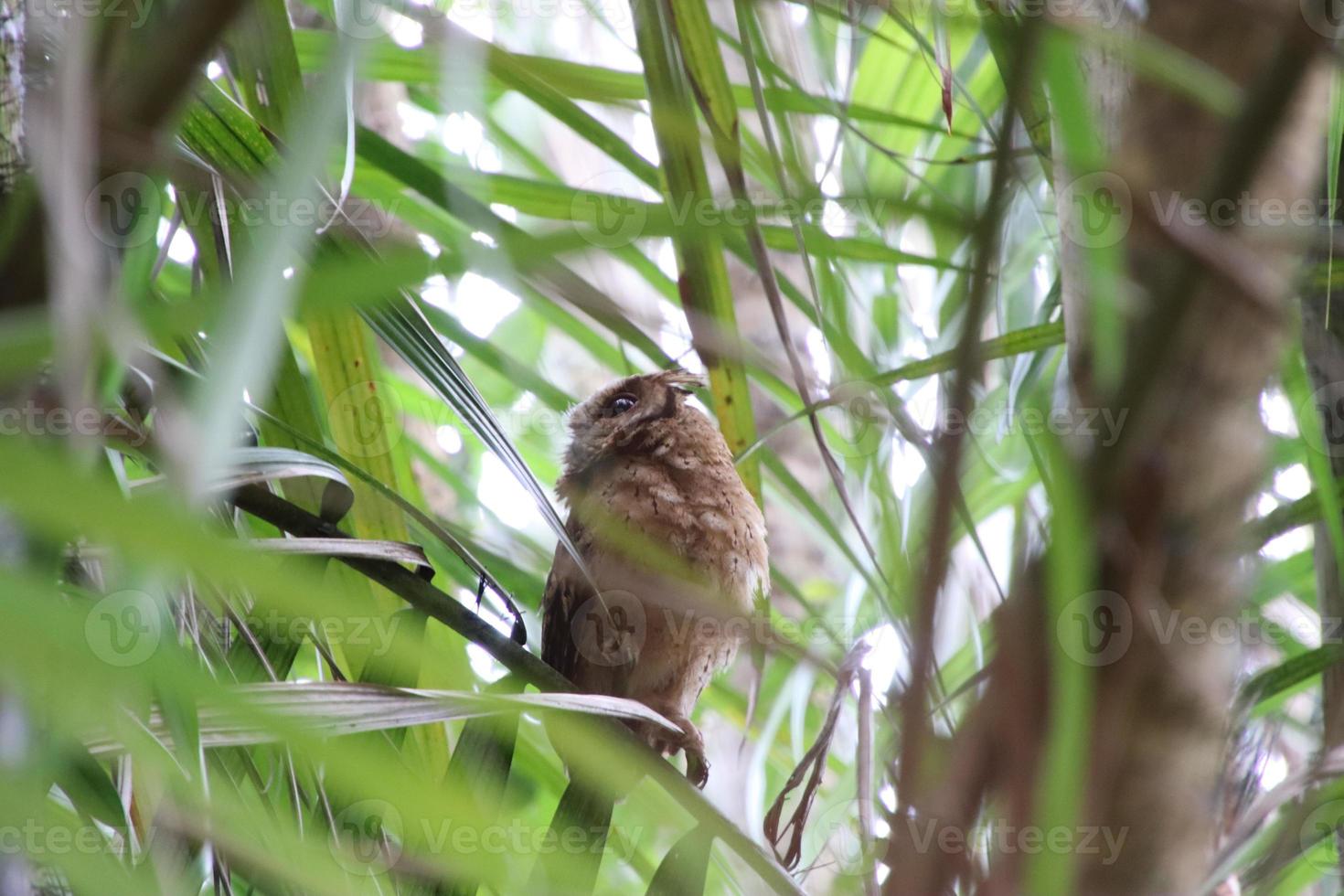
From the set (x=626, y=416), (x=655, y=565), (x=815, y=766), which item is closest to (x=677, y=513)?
(x=655, y=565)

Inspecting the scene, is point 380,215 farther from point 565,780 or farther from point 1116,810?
point 1116,810

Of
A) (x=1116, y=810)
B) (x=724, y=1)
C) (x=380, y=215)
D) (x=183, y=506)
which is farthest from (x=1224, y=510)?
(x=724, y=1)

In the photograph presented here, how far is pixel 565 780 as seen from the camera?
5.68 feet

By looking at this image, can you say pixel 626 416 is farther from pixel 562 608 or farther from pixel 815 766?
pixel 815 766

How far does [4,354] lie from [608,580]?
1.45 m

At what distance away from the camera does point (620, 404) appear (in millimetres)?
2389

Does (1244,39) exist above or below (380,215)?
below

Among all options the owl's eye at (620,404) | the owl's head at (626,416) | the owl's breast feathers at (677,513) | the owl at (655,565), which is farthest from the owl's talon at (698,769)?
the owl's eye at (620,404)

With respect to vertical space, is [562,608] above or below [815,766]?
above

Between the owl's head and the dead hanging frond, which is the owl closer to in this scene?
the owl's head

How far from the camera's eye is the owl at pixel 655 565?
193cm

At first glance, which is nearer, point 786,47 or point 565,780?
point 786,47

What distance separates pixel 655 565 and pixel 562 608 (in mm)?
240

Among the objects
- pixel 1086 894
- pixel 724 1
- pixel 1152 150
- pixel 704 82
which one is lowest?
pixel 1086 894
